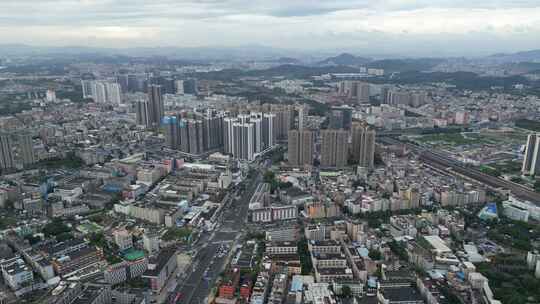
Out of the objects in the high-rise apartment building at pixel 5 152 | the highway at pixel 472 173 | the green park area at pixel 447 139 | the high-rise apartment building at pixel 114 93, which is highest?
the high-rise apartment building at pixel 114 93

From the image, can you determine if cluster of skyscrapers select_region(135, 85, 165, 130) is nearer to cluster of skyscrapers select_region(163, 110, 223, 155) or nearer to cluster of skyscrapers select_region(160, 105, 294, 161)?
cluster of skyscrapers select_region(163, 110, 223, 155)

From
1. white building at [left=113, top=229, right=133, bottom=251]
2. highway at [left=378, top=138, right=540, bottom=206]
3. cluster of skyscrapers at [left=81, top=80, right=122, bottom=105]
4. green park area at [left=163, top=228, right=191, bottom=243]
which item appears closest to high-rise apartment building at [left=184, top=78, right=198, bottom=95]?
cluster of skyscrapers at [left=81, top=80, right=122, bottom=105]

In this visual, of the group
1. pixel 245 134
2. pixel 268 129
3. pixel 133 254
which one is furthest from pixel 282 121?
pixel 133 254

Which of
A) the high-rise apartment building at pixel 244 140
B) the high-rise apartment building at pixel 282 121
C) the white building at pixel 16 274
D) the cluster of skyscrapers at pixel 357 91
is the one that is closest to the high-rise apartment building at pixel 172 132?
the high-rise apartment building at pixel 244 140

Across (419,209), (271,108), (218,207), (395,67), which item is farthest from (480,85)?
(218,207)

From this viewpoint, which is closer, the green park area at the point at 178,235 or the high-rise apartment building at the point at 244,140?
the green park area at the point at 178,235

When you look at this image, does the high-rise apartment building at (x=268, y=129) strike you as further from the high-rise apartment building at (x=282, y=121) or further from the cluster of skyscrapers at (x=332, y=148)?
the cluster of skyscrapers at (x=332, y=148)
